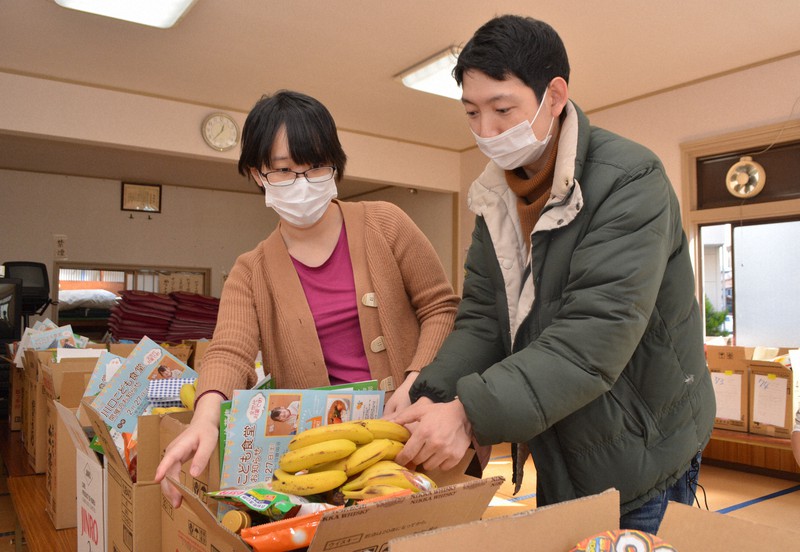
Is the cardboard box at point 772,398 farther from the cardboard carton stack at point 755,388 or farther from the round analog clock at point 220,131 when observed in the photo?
the round analog clock at point 220,131

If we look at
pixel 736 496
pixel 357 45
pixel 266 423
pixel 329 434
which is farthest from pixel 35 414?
pixel 736 496

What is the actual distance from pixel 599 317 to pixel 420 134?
5.50 metres

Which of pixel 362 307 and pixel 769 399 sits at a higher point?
pixel 362 307

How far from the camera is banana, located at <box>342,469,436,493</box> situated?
2.70ft

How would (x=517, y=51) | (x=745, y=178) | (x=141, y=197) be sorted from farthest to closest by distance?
(x=141, y=197) < (x=745, y=178) < (x=517, y=51)

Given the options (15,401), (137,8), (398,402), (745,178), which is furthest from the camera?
(745,178)

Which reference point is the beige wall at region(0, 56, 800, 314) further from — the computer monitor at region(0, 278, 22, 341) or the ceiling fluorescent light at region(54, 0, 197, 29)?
the computer monitor at region(0, 278, 22, 341)

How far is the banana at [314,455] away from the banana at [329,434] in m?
0.02

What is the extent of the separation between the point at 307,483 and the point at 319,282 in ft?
2.25

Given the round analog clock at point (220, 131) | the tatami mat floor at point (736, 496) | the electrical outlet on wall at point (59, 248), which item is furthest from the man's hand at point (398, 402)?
the electrical outlet on wall at point (59, 248)

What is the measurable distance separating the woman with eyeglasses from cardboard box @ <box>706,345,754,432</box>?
144 inches

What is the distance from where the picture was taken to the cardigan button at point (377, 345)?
1.44 m

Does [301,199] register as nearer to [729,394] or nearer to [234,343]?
[234,343]

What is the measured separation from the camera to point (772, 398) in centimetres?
428
